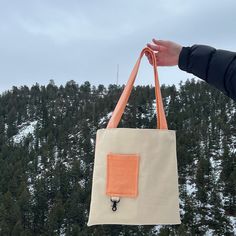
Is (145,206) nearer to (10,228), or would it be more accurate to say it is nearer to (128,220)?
(128,220)

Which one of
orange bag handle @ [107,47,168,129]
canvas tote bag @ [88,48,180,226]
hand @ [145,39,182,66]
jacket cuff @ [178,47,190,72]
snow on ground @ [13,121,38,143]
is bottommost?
canvas tote bag @ [88,48,180,226]

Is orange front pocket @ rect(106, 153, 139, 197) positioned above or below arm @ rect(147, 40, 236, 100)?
below

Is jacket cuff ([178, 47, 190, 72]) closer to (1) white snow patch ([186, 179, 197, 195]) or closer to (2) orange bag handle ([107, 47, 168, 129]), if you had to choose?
(2) orange bag handle ([107, 47, 168, 129])

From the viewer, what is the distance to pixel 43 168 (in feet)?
357

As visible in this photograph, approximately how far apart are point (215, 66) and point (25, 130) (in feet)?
489

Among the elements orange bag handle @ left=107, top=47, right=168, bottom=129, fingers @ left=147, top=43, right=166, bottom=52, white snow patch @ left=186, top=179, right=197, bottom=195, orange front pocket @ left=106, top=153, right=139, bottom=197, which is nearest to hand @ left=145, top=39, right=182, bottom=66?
fingers @ left=147, top=43, right=166, bottom=52

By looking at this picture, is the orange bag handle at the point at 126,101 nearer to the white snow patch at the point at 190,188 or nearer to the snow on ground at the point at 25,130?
the white snow patch at the point at 190,188

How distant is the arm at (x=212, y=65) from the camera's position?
1.91 metres

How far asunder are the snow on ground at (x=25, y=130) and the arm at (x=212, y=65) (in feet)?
457

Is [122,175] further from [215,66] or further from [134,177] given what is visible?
[215,66]

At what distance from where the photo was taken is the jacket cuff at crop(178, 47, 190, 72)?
2.15 m

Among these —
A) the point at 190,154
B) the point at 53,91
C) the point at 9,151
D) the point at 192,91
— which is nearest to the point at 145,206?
the point at 190,154

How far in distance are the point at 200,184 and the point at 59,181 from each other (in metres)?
25.4

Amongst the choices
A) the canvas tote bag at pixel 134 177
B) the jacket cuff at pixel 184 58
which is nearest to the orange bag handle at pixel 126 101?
the canvas tote bag at pixel 134 177
